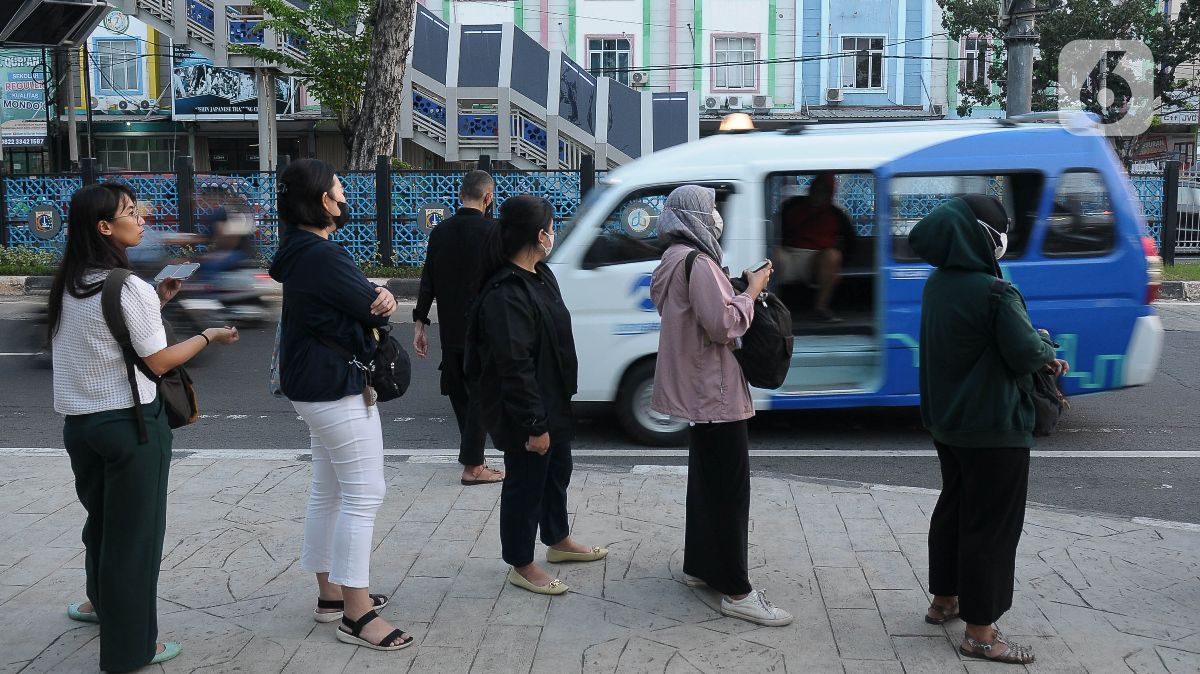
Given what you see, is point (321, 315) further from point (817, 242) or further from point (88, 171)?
point (88, 171)

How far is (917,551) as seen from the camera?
5246 millimetres

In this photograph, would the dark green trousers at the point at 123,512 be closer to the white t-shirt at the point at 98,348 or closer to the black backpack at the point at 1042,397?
the white t-shirt at the point at 98,348

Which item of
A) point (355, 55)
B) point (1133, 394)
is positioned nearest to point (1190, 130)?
point (355, 55)

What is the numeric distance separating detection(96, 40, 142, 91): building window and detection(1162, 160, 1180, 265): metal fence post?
27.6m

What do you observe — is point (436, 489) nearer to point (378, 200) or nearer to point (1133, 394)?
point (1133, 394)

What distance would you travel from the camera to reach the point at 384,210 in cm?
1748

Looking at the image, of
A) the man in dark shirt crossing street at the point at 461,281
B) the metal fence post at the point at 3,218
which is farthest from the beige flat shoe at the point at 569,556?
the metal fence post at the point at 3,218

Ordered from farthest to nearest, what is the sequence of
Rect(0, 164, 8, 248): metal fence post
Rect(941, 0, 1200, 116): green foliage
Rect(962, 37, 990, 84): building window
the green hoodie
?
Rect(962, 37, 990, 84): building window, Rect(941, 0, 1200, 116): green foliage, Rect(0, 164, 8, 248): metal fence post, the green hoodie

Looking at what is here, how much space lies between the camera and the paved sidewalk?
4094mm

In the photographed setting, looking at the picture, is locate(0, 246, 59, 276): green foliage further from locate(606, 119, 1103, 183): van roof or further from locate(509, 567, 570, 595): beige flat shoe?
locate(509, 567, 570, 595): beige flat shoe

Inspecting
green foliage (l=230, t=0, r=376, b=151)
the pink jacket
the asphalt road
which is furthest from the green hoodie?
green foliage (l=230, t=0, r=376, b=151)

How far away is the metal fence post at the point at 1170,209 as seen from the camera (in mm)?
16703

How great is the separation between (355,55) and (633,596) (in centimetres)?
1908

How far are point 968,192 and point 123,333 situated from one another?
5.50 m
